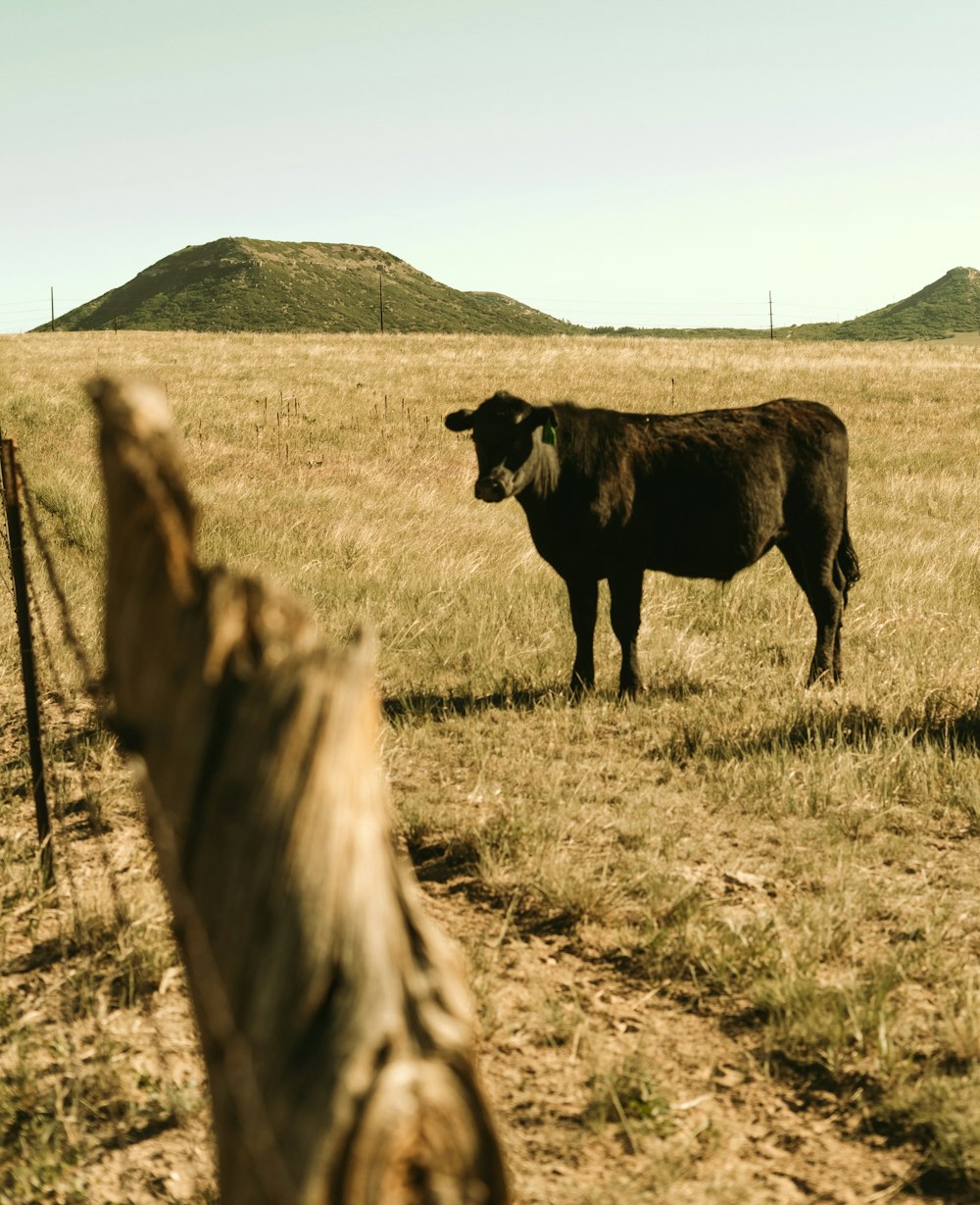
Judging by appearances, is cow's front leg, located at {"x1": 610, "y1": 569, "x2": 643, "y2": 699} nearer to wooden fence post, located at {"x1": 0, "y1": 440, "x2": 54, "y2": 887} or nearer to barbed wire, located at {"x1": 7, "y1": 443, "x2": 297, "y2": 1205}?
wooden fence post, located at {"x1": 0, "y1": 440, "x2": 54, "y2": 887}

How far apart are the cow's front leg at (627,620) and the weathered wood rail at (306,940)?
233 inches

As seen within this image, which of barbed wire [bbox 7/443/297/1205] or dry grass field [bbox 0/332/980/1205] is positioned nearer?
barbed wire [bbox 7/443/297/1205]

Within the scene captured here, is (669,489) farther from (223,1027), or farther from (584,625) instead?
(223,1027)

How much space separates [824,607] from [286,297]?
15209 centimetres

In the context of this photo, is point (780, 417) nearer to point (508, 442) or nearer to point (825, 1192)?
point (508, 442)

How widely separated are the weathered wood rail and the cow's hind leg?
6724mm

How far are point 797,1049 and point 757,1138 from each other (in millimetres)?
426

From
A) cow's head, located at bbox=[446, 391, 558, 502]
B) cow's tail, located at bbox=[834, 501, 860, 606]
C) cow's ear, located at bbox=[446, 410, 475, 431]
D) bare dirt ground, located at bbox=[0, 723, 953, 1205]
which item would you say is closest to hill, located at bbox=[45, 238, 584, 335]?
cow's tail, located at bbox=[834, 501, 860, 606]

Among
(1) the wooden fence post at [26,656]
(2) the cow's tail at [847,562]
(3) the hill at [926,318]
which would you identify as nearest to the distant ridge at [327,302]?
(3) the hill at [926,318]

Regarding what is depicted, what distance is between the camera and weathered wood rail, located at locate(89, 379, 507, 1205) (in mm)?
1223

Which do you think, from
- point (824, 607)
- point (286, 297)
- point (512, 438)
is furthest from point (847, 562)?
point (286, 297)

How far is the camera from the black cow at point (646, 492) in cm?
713

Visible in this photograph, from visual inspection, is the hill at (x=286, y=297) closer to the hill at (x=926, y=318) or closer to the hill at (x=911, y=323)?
the hill at (x=911, y=323)

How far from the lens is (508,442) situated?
6.96m
